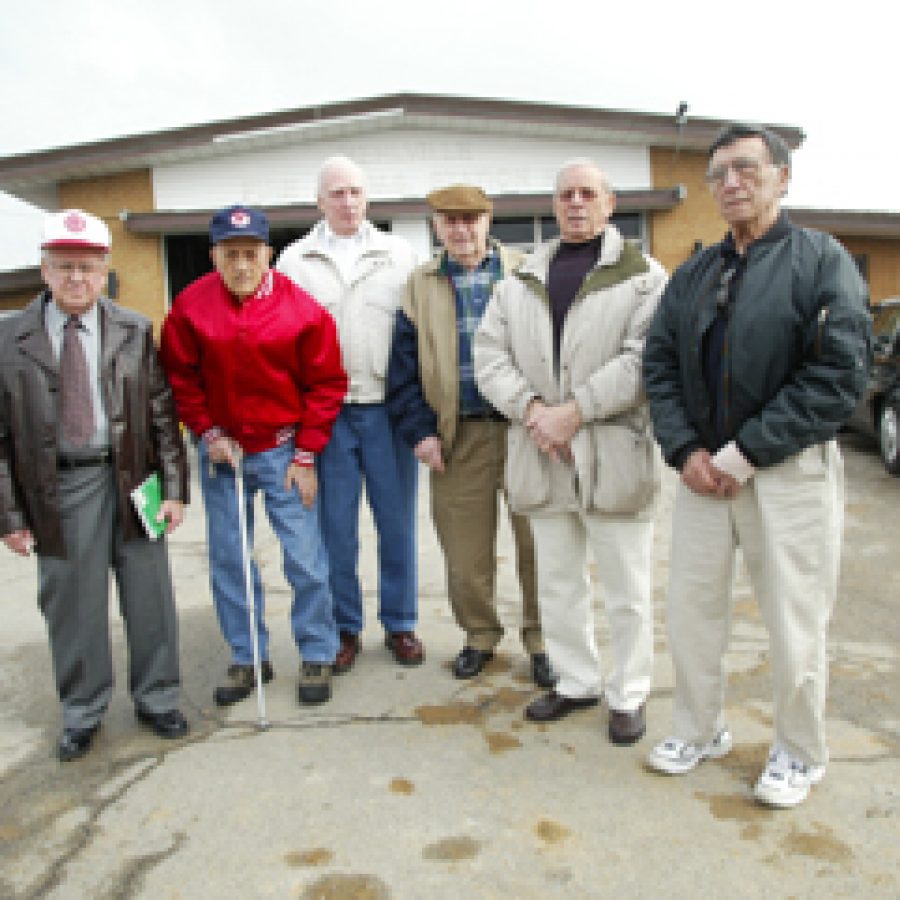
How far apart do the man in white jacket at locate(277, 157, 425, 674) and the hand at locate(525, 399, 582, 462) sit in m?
0.89

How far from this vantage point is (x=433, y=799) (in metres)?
2.59

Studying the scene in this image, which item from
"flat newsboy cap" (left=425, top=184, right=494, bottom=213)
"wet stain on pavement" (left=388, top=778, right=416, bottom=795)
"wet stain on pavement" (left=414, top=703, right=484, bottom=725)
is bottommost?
"wet stain on pavement" (left=414, top=703, right=484, bottom=725)

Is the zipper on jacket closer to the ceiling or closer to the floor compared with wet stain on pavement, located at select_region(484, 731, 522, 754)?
closer to the ceiling

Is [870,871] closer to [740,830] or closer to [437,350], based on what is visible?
[740,830]

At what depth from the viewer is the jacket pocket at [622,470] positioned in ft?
9.42

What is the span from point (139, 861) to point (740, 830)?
177 centimetres

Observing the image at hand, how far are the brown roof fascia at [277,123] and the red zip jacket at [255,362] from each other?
29.3 feet

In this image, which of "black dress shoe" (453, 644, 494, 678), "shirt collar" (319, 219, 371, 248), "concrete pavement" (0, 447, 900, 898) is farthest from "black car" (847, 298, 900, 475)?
"shirt collar" (319, 219, 371, 248)

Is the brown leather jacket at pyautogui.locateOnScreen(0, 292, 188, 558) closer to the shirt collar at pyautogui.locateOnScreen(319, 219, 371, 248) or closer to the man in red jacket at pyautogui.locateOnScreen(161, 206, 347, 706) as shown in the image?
the man in red jacket at pyautogui.locateOnScreen(161, 206, 347, 706)

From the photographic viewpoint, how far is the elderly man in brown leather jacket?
2.86 metres

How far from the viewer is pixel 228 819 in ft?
8.28

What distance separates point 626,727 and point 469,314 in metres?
1.77

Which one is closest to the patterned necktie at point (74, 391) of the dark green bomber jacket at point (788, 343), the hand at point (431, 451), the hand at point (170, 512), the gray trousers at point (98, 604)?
the gray trousers at point (98, 604)

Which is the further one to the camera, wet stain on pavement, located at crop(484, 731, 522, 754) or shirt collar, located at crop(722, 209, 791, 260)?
wet stain on pavement, located at crop(484, 731, 522, 754)
